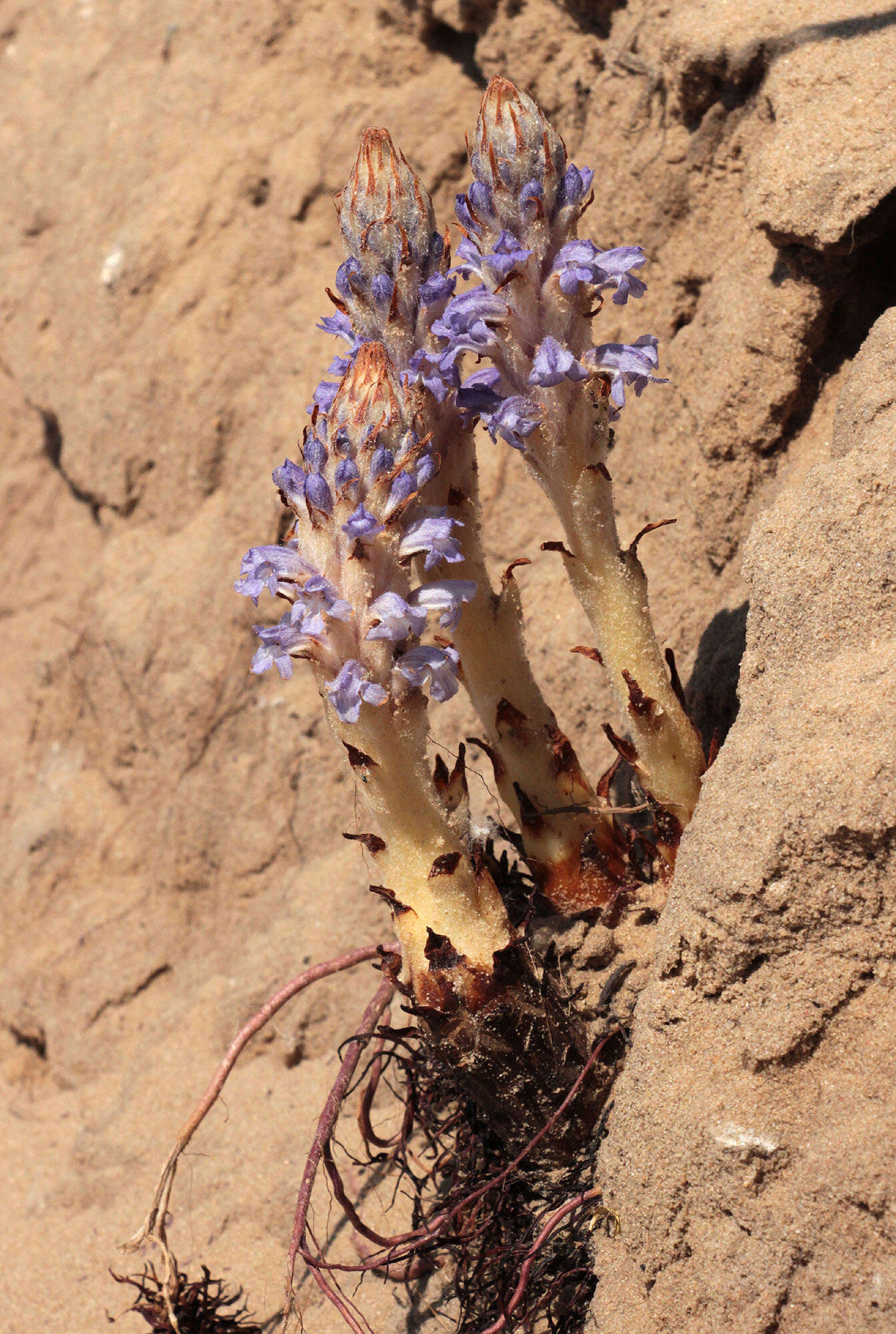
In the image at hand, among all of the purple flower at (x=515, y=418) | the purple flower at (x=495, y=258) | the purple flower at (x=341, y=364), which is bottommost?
the purple flower at (x=515, y=418)

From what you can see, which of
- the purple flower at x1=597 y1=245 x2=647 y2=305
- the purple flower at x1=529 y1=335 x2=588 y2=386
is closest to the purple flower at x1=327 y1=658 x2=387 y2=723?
the purple flower at x1=529 y1=335 x2=588 y2=386

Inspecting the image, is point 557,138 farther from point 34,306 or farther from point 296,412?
point 34,306

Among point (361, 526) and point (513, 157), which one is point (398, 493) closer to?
point (361, 526)

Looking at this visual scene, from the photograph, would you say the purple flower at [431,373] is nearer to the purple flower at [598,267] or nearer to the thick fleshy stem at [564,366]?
the thick fleshy stem at [564,366]

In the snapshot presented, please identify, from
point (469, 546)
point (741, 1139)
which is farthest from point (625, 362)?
point (741, 1139)

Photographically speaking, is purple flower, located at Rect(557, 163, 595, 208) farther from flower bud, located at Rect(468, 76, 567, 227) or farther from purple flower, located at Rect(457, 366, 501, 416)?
purple flower, located at Rect(457, 366, 501, 416)

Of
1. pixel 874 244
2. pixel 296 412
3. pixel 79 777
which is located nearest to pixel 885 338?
pixel 874 244

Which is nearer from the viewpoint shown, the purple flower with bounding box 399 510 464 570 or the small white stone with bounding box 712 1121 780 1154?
the small white stone with bounding box 712 1121 780 1154

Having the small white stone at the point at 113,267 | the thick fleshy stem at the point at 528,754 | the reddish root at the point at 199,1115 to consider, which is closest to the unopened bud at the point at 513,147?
the thick fleshy stem at the point at 528,754
